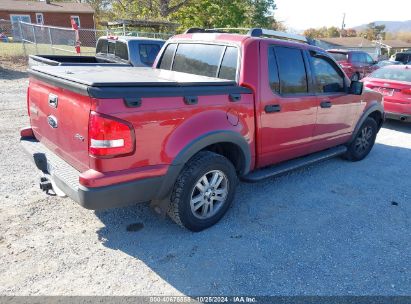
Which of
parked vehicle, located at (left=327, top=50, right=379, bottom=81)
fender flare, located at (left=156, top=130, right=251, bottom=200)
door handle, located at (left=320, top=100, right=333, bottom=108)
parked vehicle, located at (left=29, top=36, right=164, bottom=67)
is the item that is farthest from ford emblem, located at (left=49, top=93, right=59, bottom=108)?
parked vehicle, located at (left=327, top=50, right=379, bottom=81)

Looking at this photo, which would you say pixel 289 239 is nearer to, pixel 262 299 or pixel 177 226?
pixel 262 299

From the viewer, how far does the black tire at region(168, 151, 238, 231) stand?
311cm

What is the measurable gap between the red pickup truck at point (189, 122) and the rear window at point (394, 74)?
433 centimetres

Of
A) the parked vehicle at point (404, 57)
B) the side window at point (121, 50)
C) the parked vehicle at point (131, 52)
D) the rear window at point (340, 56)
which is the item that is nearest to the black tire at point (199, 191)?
the parked vehicle at point (131, 52)

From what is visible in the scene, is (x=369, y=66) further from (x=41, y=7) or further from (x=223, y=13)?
(x=41, y=7)

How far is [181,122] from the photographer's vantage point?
2.91 meters

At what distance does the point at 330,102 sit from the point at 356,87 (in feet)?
1.81

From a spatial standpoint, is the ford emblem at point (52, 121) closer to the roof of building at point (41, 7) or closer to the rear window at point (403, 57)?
the rear window at point (403, 57)

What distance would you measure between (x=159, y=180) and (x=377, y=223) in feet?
8.37

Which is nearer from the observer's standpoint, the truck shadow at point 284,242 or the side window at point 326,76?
the truck shadow at point 284,242

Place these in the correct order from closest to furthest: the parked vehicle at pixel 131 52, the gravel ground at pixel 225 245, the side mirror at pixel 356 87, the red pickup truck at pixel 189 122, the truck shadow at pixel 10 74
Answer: the red pickup truck at pixel 189 122 → the gravel ground at pixel 225 245 → the side mirror at pixel 356 87 → the parked vehicle at pixel 131 52 → the truck shadow at pixel 10 74

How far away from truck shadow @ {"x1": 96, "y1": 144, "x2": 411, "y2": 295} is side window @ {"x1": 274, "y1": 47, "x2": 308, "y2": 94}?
1.35 m

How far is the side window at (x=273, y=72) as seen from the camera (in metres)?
3.70

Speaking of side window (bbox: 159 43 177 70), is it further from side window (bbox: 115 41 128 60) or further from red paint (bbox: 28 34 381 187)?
side window (bbox: 115 41 128 60)
